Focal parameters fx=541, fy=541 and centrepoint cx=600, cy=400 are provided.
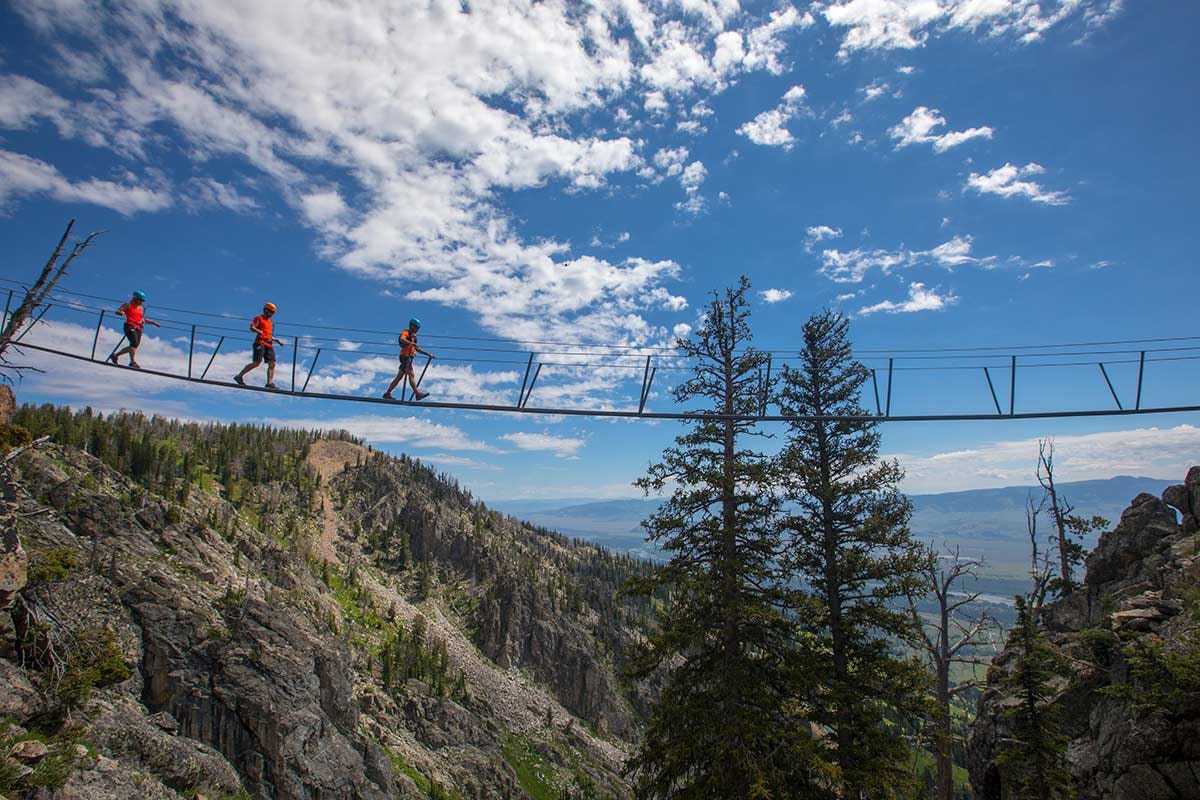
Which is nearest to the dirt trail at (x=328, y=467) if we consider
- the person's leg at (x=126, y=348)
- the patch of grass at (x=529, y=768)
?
the patch of grass at (x=529, y=768)

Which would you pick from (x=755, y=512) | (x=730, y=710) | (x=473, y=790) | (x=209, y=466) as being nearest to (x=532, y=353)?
(x=755, y=512)

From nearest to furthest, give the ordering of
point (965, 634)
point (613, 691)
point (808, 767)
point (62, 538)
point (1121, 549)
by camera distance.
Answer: point (808, 767) → point (965, 634) → point (1121, 549) → point (62, 538) → point (613, 691)

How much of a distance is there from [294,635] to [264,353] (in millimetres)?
57283

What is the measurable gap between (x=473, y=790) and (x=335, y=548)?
242 feet

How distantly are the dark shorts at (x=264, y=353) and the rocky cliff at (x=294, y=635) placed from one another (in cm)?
1161

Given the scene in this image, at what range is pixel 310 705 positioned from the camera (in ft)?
183

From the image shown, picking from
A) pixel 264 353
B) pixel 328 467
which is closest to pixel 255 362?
pixel 264 353

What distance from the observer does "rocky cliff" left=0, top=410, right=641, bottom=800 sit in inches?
1154

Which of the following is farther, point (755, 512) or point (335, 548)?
point (335, 548)

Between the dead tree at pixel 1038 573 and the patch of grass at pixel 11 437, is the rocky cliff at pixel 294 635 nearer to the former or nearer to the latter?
the patch of grass at pixel 11 437

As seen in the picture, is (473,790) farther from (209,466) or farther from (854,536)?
(209,466)

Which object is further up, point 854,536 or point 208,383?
point 208,383

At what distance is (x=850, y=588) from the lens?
18.3m

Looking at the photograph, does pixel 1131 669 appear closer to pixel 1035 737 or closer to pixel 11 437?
pixel 1035 737
